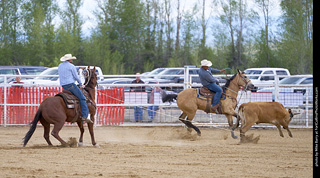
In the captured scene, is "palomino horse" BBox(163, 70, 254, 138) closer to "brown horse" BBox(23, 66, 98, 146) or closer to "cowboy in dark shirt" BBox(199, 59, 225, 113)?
"cowboy in dark shirt" BBox(199, 59, 225, 113)

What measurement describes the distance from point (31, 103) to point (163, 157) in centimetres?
869

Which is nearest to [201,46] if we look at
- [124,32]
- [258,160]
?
[124,32]

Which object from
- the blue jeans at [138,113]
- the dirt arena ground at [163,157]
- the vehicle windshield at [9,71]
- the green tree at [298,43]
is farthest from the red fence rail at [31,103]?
the green tree at [298,43]

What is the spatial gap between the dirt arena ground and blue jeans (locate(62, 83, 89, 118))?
90 centimetres

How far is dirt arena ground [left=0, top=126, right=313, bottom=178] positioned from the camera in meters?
7.80

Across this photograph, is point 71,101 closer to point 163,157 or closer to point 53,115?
point 53,115

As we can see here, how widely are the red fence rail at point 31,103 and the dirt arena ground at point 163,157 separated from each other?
115 inches

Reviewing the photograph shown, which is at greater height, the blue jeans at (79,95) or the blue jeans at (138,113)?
the blue jeans at (79,95)

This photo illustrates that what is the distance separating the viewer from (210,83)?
13562mm

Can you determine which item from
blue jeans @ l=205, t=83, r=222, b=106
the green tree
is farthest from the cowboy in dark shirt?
the green tree

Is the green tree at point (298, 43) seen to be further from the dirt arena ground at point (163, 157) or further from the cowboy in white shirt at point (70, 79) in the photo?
the cowboy in white shirt at point (70, 79)

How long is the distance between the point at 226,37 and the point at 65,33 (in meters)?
16.2

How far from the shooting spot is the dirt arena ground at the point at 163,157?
7.80 m
